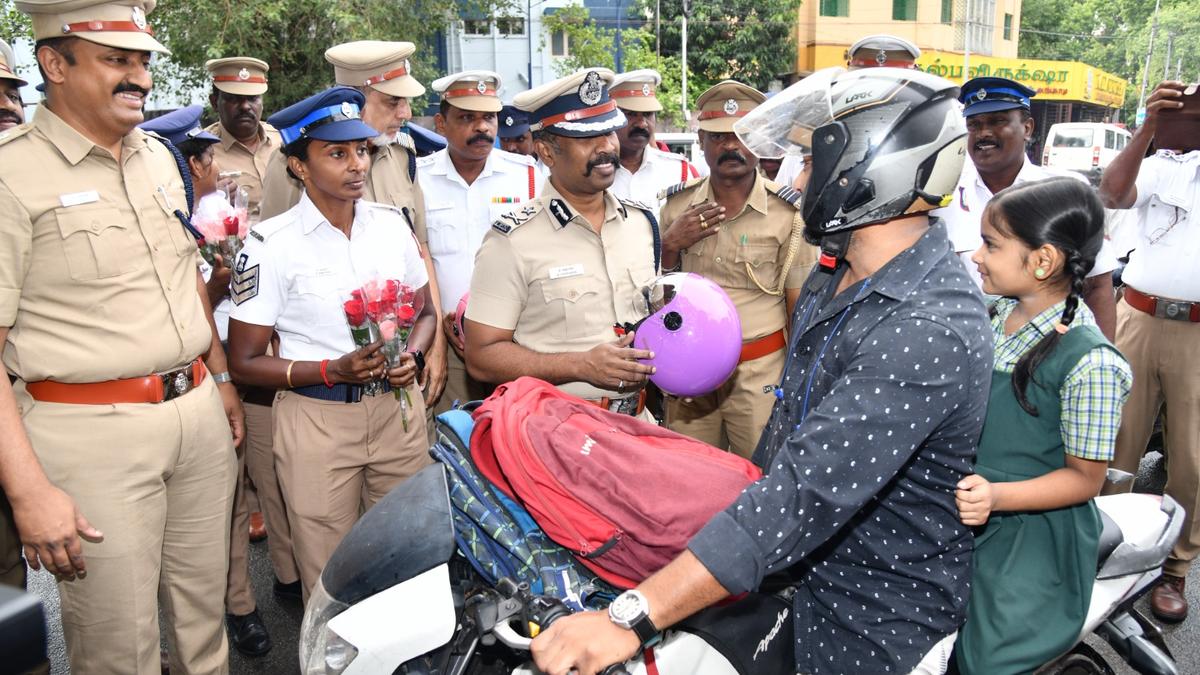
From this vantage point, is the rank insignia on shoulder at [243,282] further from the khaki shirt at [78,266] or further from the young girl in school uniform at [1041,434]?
the young girl in school uniform at [1041,434]

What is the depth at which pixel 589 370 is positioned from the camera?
3150 millimetres

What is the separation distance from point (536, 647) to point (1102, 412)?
167 cm

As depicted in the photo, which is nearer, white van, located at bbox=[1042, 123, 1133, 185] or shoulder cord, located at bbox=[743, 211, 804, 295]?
shoulder cord, located at bbox=[743, 211, 804, 295]

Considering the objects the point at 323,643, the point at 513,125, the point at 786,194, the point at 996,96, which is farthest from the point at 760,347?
the point at 513,125

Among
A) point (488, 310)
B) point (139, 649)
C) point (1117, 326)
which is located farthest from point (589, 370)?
point (1117, 326)

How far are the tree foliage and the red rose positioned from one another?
47.2 meters

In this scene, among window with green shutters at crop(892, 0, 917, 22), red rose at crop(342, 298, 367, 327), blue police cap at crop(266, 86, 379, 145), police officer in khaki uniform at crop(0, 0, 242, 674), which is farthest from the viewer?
window with green shutters at crop(892, 0, 917, 22)

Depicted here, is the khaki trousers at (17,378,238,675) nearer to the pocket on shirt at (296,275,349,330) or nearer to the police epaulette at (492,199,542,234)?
the pocket on shirt at (296,275,349,330)

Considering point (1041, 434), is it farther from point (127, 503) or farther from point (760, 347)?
point (127, 503)

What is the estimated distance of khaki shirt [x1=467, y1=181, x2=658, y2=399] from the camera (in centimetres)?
345

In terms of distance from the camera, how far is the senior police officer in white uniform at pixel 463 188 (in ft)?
16.4

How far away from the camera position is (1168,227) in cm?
412

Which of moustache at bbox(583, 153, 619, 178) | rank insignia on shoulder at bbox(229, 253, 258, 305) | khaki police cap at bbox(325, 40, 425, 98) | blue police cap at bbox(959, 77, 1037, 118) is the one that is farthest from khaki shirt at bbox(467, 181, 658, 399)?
blue police cap at bbox(959, 77, 1037, 118)

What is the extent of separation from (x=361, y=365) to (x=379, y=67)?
2285 mm
